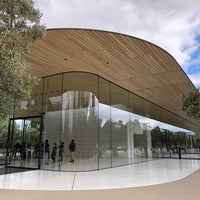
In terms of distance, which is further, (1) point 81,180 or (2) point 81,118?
(2) point 81,118

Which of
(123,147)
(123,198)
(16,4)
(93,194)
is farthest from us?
(123,147)

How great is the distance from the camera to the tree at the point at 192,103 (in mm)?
11516

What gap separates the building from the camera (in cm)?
805

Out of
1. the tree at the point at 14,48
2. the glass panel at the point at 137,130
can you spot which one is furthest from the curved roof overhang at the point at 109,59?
the tree at the point at 14,48

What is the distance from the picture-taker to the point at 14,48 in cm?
418

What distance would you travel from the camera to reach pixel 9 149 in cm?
1207

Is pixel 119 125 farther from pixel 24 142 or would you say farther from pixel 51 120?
pixel 24 142

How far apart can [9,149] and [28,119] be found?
2.07m

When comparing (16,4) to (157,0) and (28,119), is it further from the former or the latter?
(28,119)

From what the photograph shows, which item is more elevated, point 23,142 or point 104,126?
point 104,126

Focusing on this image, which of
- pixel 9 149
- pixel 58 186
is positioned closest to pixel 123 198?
pixel 58 186

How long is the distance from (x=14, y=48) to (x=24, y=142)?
898 centimetres

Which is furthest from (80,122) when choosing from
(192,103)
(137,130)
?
(192,103)

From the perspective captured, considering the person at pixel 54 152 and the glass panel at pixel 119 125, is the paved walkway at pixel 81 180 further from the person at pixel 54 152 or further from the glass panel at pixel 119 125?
the glass panel at pixel 119 125
